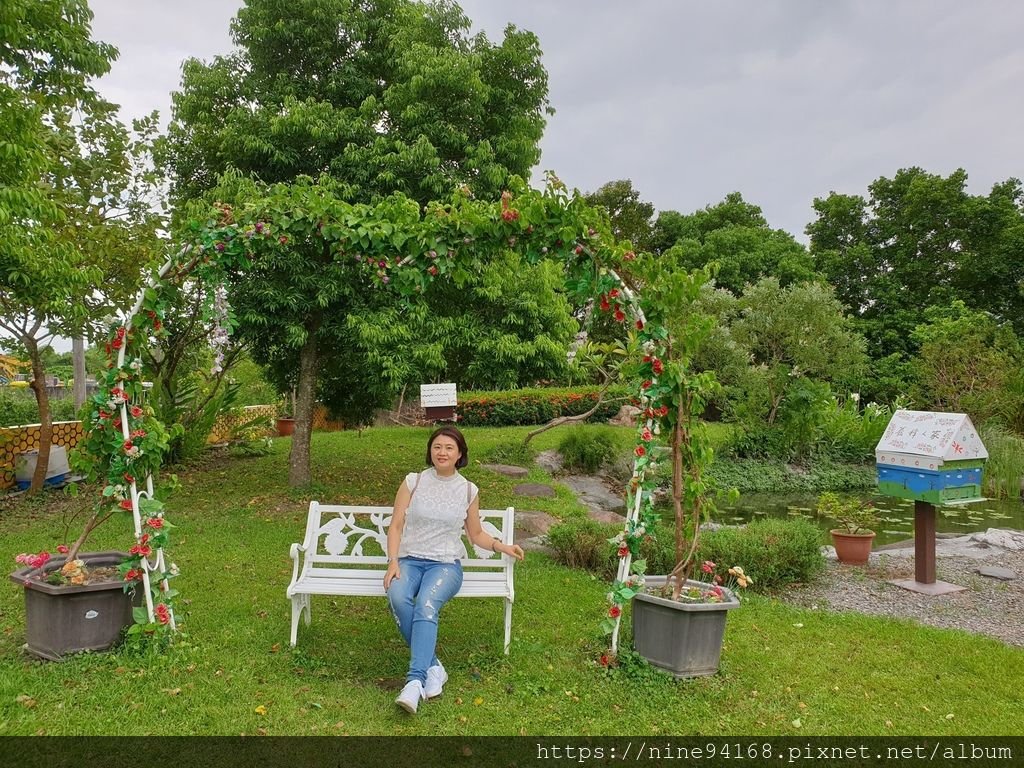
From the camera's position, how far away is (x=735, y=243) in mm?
25609

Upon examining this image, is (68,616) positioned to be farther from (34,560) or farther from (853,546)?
(853,546)

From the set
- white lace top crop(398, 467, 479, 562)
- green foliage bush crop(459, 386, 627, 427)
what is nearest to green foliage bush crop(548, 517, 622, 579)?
white lace top crop(398, 467, 479, 562)

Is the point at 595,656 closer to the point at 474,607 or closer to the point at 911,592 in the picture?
the point at 474,607

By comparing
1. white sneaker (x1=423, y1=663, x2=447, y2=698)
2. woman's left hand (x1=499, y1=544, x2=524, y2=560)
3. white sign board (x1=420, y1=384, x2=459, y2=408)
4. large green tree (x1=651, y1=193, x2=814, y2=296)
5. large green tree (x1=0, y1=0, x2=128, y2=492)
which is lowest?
white sneaker (x1=423, y1=663, x2=447, y2=698)

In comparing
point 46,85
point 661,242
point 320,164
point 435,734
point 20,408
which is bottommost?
point 435,734

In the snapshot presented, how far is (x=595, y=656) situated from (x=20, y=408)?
11.5 meters

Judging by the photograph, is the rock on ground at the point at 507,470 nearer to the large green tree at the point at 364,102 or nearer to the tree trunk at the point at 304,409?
the tree trunk at the point at 304,409

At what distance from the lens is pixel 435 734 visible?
3104 millimetres

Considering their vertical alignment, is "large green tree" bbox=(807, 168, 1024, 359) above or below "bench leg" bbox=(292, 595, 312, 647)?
above

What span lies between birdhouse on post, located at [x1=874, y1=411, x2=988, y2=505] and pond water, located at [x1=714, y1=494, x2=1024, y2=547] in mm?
2585

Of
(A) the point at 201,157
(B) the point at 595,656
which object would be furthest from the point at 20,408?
(B) the point at 595,656

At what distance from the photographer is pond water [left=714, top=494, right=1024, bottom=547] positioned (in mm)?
8968

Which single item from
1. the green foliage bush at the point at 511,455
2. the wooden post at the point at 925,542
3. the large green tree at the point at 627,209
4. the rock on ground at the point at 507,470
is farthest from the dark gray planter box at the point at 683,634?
the large green tree at the point at 627,209

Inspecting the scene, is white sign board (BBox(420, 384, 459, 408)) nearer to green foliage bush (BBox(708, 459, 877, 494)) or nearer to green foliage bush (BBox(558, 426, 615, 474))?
green foliage bush (BBox(558, 426, 615, 474))
